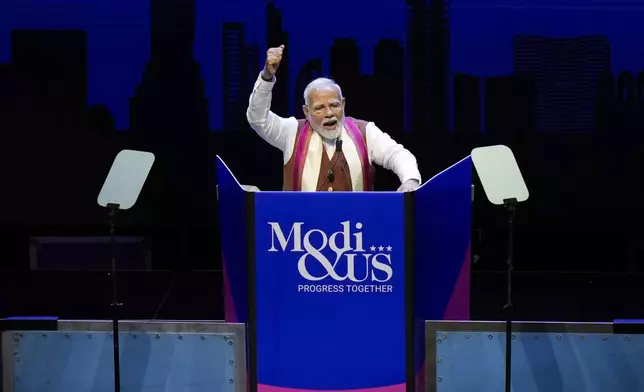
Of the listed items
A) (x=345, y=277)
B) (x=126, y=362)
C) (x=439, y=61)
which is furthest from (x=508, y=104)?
(x=126, y=362)

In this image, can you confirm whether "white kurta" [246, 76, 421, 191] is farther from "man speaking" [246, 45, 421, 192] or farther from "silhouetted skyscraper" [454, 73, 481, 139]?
"silhouetted skyscraper" [454, 73, 481, 139]

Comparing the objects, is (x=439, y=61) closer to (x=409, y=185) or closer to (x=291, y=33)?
(x=291, y=33)

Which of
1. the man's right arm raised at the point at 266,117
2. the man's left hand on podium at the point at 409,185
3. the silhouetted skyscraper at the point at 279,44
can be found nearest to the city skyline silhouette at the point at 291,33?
the silhouetted skyscraper at the point at 279,44

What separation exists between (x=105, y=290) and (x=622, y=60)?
3274 millimetres

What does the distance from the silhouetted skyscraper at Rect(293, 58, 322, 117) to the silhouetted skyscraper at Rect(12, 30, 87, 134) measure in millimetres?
1245

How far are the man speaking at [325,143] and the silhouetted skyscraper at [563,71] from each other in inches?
87.6

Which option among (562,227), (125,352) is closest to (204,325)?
(125,352)

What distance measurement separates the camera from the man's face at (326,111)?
2.68 meters

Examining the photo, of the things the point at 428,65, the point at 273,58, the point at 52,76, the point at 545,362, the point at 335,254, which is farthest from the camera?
the point at 52,76

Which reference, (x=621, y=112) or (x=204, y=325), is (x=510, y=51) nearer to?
(x=621, y=112)

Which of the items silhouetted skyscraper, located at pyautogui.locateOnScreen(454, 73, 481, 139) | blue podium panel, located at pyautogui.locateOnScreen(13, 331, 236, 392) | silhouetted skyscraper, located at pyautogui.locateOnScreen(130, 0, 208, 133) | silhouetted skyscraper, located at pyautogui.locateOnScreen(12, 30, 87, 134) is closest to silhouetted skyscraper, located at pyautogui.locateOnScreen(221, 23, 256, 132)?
silhouetted skyscraper, located at pyautogui.locateOnScreen(130, 0, 208, 133)

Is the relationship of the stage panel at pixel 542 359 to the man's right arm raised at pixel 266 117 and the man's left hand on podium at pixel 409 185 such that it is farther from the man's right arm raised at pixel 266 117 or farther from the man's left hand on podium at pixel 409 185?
the man's right arm raised at pixel 266 117

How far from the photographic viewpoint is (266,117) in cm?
274

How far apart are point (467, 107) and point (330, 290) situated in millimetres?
2821
